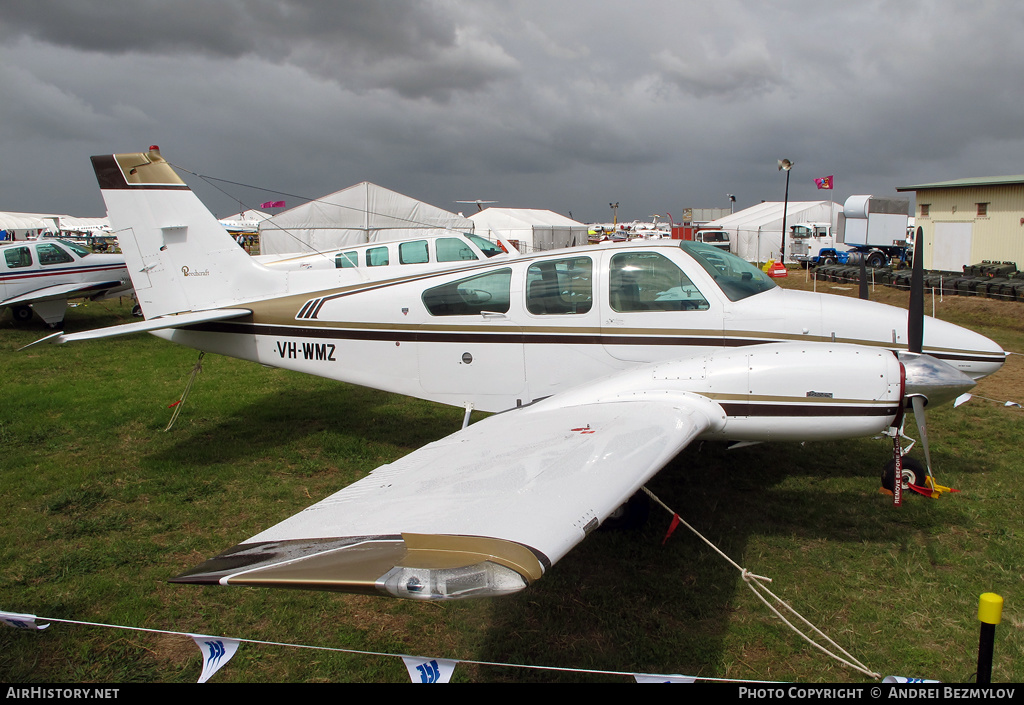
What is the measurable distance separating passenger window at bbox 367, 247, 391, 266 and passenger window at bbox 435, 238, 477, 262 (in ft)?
3.95

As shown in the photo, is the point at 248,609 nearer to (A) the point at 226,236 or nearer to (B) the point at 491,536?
(B) the point at 491,536

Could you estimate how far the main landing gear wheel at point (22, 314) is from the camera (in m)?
16.5

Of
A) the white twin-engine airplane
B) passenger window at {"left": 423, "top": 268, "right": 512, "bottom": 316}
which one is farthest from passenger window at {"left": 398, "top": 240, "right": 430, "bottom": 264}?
passenger window at {"left": 423, "top": 268, "right": 512, "bottom": 316}

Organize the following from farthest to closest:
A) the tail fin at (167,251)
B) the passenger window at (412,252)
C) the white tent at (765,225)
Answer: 1. the white tent at (765,225)
2. the passenger window at (412,252)
3. the tail fin at (167,251)

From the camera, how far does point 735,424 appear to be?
440 centimetres

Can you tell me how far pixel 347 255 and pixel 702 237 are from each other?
3120cm

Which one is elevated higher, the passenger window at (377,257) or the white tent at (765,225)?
the white tent at (765,225)

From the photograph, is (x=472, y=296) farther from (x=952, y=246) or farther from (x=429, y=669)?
(x=952, y=246)

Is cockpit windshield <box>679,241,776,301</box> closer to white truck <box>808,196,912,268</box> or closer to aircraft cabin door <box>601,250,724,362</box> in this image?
aircraft cabin door <box>601,250,724,362</box>

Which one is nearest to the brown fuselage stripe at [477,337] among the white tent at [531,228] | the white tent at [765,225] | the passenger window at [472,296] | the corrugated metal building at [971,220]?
the passenger window at [472,296]

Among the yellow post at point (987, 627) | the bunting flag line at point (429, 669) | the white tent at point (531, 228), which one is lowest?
the bunting flag line at point (429, 669)

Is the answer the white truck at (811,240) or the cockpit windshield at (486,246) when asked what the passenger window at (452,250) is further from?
the white truck at (811,240)

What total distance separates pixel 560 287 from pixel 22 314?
1751 centimetres

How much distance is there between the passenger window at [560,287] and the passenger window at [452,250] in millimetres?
→ 7810
